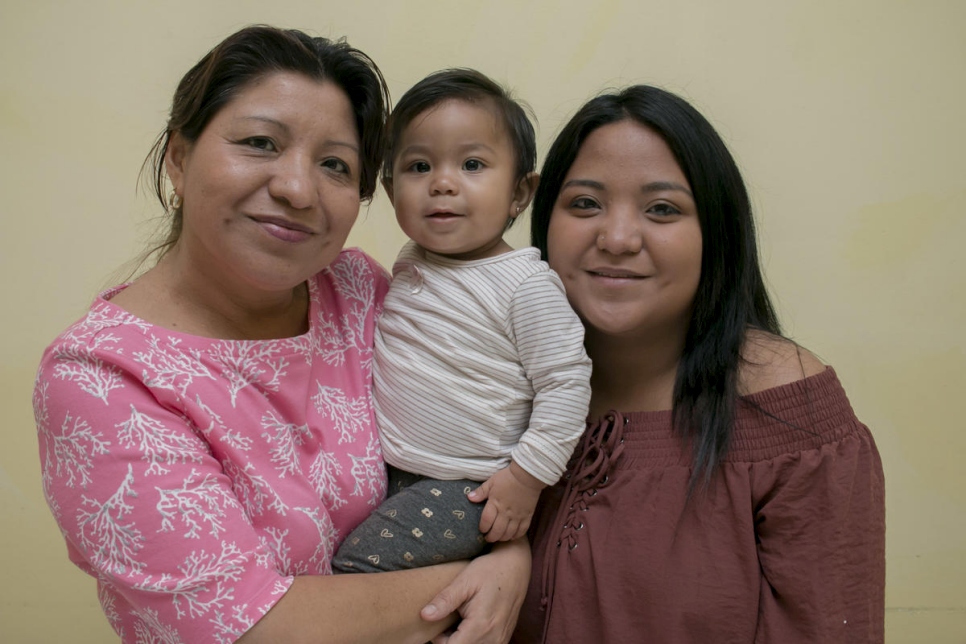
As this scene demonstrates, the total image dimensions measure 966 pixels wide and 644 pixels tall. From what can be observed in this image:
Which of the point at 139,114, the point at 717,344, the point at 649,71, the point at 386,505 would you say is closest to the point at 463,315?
the point at 386,505

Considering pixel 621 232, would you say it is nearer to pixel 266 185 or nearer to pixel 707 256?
pixel 707 256

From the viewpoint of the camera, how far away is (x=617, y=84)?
266cm

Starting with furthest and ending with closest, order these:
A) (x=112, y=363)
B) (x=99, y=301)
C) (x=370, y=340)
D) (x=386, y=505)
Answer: (x=370, y=340) → (x=386, y=505) → (x=99, y=301) → (x=112, y=363)

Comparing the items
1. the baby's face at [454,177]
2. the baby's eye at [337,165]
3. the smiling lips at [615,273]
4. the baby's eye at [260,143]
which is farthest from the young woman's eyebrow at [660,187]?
the baby's eye at [260,143]

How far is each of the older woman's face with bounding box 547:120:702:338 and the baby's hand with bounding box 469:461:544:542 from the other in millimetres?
332

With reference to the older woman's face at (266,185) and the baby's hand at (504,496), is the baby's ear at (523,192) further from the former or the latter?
the baby's hand at (504,496)

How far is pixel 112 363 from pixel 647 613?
102 cm

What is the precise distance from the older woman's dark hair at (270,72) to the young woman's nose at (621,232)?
45cm

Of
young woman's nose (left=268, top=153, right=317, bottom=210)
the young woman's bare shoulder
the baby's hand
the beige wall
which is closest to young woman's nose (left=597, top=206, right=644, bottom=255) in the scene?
the young woman's bare shoulder

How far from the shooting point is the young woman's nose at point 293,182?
1.30 metres

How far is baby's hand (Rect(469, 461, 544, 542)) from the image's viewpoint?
4.70 ft

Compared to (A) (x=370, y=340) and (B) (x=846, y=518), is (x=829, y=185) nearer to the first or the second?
(B) (x=846, y=518)

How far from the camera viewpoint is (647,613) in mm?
1495

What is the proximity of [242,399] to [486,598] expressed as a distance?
55cm
